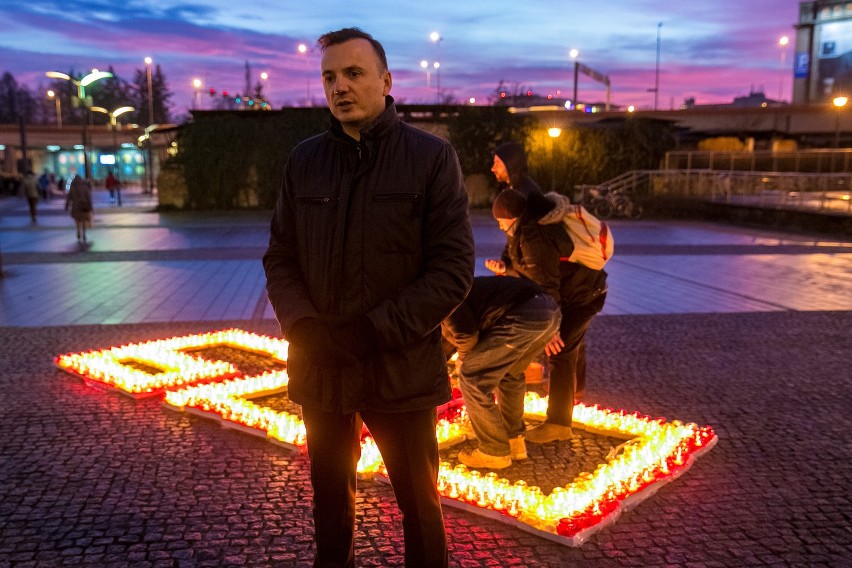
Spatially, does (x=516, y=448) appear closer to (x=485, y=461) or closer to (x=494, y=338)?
(x=485, y=461)

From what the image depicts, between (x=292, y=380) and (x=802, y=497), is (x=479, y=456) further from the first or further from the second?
(x=292, y=380)

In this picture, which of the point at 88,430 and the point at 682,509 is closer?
the point at 682,509

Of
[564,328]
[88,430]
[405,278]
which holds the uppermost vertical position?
[405,278]

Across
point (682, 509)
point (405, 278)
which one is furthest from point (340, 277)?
point (682, 509)

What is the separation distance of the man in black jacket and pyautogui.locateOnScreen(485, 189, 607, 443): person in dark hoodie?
6.71 feet

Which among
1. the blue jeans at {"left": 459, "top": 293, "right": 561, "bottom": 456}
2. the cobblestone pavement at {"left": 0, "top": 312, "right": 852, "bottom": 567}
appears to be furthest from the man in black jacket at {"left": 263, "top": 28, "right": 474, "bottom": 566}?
the blue jeans at {"left": 459, "top": 293, "right": 561, "bottom": 456}

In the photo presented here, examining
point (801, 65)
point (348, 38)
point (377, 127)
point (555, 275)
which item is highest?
point (801, 65)

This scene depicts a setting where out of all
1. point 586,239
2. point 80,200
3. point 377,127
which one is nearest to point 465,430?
point 586,239

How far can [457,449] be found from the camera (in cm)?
493

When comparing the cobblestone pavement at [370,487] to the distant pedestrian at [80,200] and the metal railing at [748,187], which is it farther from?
the metal railing at [748,187]

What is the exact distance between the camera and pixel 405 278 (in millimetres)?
2562

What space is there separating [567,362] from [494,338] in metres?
0.95

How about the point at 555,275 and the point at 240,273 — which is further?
the point at 240,273

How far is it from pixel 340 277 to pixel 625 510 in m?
2.38
